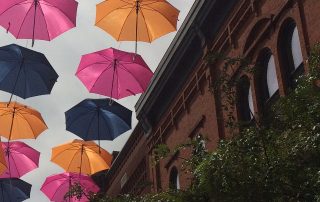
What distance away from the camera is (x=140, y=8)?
19031 mm

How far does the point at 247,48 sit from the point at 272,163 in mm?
8766

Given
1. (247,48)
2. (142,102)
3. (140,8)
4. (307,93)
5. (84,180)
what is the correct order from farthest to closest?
1. (84,180)
2. (142,102)
3. (140,8)
4. (247,48)
5. (307,93)

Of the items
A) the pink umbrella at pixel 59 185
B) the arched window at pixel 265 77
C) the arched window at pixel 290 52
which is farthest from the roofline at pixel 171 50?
the pink umbrella at pixel 59 185

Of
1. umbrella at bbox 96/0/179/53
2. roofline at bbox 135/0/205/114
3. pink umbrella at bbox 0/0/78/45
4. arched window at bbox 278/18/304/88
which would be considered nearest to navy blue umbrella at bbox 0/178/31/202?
roofline at bbox 135/0/205/114

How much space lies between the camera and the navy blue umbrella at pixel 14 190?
2456 centimetres

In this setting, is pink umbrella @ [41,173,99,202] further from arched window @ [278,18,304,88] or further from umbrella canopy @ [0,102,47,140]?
arched window @ [278,18,304,88]

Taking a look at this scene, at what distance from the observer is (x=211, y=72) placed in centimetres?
1948

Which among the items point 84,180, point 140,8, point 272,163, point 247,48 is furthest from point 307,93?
point 84,180

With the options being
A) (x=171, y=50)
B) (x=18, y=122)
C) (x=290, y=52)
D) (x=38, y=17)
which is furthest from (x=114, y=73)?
(x=290, y=52)

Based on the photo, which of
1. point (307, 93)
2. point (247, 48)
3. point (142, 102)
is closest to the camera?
point (307, 93)

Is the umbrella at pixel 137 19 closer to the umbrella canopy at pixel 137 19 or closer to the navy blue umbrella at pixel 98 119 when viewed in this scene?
the umbrella canopy at pixel 137 19

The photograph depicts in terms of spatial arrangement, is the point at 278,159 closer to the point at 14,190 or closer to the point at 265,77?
the point at 265,77

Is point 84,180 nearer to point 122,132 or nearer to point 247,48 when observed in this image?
point 122,132

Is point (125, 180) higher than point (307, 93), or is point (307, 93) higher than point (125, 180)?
point (125, 180)
